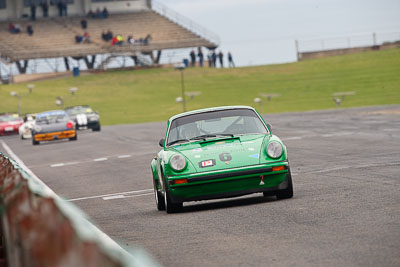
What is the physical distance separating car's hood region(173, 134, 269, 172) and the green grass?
4843 cm

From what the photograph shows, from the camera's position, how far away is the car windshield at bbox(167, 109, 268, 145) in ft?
40.6

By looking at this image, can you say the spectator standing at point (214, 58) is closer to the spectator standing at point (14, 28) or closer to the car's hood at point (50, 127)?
the spectator standing at point (14, 28)

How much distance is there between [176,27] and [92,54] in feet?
35.0

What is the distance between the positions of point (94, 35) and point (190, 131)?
2905 inches

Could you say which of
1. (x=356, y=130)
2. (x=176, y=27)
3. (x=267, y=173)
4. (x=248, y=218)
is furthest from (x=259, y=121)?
(x=176, y=27)

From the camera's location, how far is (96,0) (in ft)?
301

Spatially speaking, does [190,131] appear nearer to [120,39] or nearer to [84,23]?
[120,39]

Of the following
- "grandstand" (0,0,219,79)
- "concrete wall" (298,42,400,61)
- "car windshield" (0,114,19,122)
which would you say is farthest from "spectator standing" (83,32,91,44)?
"car windshield" (0,114,19,122)

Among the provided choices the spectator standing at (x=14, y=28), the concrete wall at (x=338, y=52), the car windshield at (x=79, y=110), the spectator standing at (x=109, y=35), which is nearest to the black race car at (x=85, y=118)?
the car windshield at (x=79, y=110)

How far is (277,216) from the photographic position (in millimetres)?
9594

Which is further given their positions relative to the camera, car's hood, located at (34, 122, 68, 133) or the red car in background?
the red car in background

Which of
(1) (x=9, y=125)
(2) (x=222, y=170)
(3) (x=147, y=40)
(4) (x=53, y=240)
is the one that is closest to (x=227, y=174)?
(2) (x=222, y=170)

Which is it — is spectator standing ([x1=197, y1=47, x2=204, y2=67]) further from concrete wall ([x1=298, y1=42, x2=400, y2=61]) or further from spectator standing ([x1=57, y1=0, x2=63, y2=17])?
spectator standing ([x1=57, y1=0, x2=63, y2=17])

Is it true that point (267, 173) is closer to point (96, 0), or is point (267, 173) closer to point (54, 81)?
point (54, 81)
